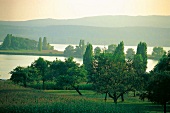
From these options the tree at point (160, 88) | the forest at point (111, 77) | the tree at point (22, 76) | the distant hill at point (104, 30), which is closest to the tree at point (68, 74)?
the forest at point (111, 77)

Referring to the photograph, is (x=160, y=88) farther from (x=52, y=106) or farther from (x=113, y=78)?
(x=52, y=106)

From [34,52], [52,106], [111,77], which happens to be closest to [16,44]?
[34,52]

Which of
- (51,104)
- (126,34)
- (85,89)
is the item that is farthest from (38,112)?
(126,34)

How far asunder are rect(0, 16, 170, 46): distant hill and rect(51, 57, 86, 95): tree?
7364 centimetres

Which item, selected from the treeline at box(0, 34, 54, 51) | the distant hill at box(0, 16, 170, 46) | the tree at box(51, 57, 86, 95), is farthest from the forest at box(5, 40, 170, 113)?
the distant hill at box(0, 16, 170, 46)

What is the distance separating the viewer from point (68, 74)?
28156mm

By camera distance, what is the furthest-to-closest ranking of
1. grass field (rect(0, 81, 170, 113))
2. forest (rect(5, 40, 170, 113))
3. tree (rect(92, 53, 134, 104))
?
1. tree (rect(92, 53, 134, 104))
2. forest (rect(5, 40, 170, 113))
3. grass field (rect(0, 81, 170, 113))

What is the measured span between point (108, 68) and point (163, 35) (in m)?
85.7

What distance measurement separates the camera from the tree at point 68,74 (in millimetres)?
27328

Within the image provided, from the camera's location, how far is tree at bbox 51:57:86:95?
27.3 meters

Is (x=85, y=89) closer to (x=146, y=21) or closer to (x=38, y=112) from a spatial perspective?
(x=38, y=112)

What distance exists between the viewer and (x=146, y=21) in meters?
116

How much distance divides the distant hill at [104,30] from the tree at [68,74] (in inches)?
2899

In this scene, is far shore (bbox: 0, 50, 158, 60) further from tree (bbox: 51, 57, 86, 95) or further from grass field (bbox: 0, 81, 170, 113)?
grass field (bbox: 0, 81, 170, 113)
